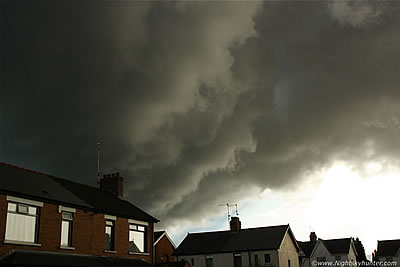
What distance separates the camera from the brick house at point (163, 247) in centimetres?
4947

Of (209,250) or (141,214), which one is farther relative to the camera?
Result: (209,250)

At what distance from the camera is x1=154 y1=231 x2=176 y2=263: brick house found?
49.5 m

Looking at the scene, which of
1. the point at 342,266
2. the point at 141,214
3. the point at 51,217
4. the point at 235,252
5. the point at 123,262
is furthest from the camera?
the point at 342,266

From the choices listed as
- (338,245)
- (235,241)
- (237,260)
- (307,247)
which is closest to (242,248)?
(237,260)

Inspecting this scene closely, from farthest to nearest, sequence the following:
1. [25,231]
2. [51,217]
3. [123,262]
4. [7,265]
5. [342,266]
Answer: [342,266] < [123,262] < [51,217] < [25,231] < [7,265]

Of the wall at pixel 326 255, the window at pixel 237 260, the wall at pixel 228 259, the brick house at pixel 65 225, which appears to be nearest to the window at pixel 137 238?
the brick house at pixel 65 225

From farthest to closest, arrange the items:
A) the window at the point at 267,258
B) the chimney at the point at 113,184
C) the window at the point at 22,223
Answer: the window at the point at 267,258 → the chimney at the point at 113,184 → the window at the point at 22,223

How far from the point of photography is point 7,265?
20656mm

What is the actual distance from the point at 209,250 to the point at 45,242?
3277cm

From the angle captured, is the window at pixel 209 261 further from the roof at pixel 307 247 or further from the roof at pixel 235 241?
the roof at pixel 307 247

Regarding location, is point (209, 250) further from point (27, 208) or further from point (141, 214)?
point (27, 208)

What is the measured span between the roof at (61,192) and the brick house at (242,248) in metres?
21.7

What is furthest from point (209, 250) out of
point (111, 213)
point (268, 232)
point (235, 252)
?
point (111, 213)

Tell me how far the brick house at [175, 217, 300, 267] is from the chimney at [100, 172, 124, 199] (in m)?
20.4
